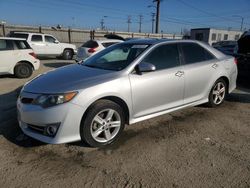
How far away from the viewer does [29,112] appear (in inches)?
133

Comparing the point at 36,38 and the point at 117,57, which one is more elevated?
the point at 36,38

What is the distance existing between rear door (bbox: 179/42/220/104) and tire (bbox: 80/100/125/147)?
5.03ft

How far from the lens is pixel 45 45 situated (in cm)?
1555

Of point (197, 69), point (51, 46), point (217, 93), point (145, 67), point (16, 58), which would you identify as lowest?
point (217, 93)

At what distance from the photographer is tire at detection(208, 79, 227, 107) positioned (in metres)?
5.18

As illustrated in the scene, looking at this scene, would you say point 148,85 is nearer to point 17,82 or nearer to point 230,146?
point 230,146

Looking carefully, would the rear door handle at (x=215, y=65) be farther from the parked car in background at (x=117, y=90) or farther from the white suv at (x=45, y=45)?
the white suv at (x=45, y=45)

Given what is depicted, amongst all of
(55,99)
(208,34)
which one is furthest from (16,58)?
(208,34)

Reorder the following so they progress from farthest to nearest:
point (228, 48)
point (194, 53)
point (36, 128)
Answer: point (228, 48) → point (194, 53) → point (36, 128)

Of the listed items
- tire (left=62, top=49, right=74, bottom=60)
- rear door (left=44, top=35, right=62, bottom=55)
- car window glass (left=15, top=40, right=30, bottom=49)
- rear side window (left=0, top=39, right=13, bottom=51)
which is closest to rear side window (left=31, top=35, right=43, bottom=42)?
rear door (left=44, top=35, right=62, bottom=55)

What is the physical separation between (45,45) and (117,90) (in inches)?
522

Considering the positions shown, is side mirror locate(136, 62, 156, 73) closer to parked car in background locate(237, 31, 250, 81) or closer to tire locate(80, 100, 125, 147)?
tire locate(80, 100, 125, 147)

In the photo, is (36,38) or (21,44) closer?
(21,44)

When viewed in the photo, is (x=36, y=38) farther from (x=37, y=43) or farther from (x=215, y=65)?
(x=215, y=65)
